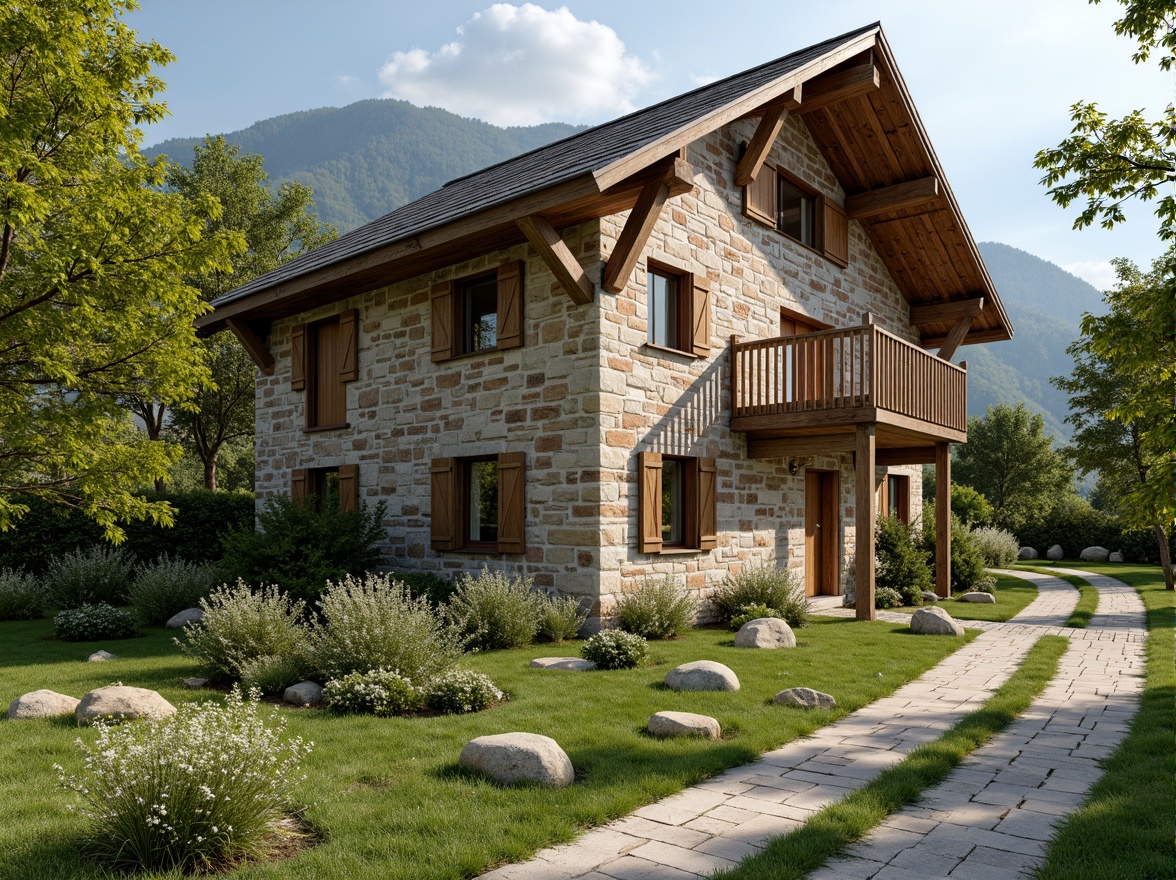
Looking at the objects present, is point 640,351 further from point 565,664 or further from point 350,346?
point 350,346

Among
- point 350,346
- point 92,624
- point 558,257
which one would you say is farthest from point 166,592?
point 558,257

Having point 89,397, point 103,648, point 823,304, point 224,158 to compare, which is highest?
point 224,158

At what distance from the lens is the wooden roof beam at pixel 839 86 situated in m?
12.8

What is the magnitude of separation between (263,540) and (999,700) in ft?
28.8

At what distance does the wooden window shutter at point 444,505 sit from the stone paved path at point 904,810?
647 centimetres

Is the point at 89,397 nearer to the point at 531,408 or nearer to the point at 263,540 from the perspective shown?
the point at 263,540

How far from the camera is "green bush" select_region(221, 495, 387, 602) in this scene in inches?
418

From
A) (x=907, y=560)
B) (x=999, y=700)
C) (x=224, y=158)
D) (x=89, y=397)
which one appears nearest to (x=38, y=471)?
(x=89, y=397)

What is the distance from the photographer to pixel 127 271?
293 inches

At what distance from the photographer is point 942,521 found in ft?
48.2

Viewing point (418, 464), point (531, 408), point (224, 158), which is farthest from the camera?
point (224, 158)

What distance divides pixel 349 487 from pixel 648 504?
5.48 meters

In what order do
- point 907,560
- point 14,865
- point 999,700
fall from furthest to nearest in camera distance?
point 907,560
point 999,700
point 14,865

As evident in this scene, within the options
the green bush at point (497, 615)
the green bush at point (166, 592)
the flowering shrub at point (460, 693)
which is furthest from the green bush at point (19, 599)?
the flowering shrub at point (460, 693)
